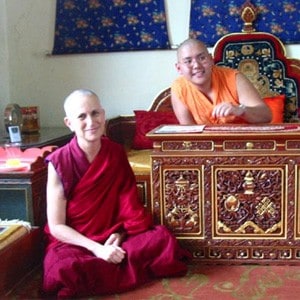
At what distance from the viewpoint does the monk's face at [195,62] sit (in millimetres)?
2645

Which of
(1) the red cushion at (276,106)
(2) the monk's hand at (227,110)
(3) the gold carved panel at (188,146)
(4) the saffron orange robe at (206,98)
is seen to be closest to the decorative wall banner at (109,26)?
(1) the red cushion at (276,106)

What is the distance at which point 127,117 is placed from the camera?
378cm

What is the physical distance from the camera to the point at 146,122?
11.6 feet

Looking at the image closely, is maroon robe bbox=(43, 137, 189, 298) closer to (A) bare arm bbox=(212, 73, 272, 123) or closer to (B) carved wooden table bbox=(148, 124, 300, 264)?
(B) carved wooden table bbox=(148, 124, 300, 264)

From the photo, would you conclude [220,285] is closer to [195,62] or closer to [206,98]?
[206,98]

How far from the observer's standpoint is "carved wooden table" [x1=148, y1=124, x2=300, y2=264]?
91.5 inches

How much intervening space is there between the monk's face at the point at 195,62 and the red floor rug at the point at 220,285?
914 mm

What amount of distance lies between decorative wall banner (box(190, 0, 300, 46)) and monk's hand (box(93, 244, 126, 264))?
1.89 meters

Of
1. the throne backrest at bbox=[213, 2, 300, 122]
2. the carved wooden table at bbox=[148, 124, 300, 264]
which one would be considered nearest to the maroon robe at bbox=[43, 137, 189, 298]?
the carved wooden table at bbox=[148, 124, 300, 264]

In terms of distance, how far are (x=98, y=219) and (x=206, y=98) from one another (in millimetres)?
843

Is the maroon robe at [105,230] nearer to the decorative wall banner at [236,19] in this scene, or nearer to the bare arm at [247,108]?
the bare arm at [247,108]

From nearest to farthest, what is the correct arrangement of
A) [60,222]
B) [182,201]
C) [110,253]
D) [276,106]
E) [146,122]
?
[110,253] → [60,222] → [182,201] → [276,106] → [146,122]

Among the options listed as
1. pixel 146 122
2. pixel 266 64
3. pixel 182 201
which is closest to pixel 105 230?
pixel 182 201

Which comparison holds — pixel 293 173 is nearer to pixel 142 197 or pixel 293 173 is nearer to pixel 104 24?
pixel 142 197
